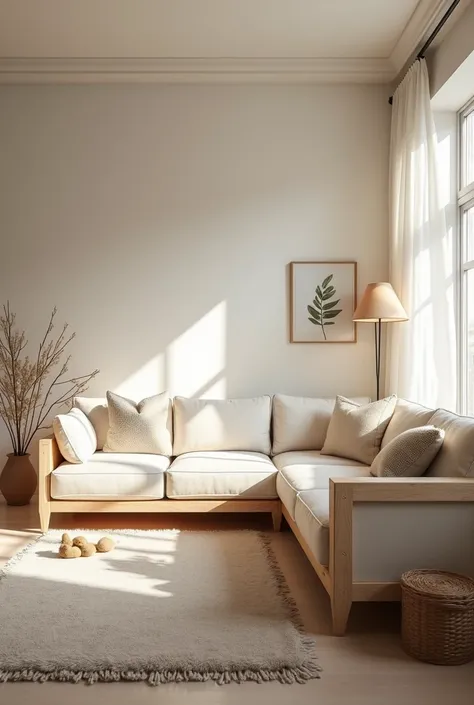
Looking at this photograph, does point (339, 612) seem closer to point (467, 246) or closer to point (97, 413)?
point (97, 413)

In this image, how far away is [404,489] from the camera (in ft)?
9.39

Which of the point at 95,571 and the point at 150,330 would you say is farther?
the point at 150,330

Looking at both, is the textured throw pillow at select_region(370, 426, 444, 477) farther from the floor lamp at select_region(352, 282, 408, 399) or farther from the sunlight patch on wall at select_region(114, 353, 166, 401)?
the sunlight patch on wall at select_region(114, 353, 166, 401)

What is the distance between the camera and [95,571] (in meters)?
3.62

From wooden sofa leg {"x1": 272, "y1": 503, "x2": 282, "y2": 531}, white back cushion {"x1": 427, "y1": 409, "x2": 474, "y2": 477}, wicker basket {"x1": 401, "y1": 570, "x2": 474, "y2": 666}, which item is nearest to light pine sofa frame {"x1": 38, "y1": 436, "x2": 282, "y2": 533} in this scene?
wooden sofa leg {"x1": 272, "y1": 503, "x2": 282, "y2": 531}

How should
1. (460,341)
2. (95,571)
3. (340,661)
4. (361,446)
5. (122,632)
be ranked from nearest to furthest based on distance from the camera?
(340,661) < (122,632) < (95,571) < (361,446) < (460,341)

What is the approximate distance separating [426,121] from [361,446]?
2.16 m

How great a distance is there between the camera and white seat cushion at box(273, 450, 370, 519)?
3.79 meters

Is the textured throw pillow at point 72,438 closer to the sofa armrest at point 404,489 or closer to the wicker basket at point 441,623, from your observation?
the sofa armrest at point 404,489

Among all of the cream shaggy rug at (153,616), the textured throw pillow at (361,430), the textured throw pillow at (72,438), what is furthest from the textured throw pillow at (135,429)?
the textured throw pillow at (361,430)

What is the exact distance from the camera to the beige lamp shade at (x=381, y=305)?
473 cm

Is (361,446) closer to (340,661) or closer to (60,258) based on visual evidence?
Result: (340,661)

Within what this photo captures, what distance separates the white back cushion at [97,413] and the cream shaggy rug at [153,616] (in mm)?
962

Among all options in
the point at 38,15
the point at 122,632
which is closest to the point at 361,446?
the point at 122,632
